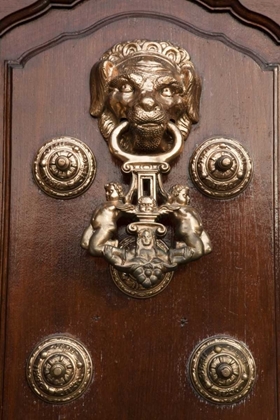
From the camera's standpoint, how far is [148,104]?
887 millimetres

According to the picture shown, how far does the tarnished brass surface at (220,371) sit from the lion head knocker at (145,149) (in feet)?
0.39

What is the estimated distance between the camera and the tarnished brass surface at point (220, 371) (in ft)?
2.98

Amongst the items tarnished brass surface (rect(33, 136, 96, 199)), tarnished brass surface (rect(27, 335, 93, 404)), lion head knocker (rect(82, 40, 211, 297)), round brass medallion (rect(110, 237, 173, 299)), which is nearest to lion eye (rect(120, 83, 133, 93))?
lion head knocker (rect(82, 40, 211, 297))

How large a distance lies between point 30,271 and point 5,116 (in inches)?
9.1

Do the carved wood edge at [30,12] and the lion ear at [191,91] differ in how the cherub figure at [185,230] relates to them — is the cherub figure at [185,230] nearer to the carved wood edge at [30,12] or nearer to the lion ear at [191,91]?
the lion ear at [191,91]

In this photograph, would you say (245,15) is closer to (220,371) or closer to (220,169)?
(220,169)

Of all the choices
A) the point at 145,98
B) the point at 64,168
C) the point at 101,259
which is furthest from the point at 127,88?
the point at 101,259

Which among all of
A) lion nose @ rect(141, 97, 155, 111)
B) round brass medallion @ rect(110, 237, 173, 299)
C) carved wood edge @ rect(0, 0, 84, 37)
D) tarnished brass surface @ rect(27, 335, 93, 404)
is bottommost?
tarnished brass surface @ rect(27, 335, 93, 404)

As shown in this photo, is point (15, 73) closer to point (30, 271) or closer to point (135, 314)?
point (30, 271)

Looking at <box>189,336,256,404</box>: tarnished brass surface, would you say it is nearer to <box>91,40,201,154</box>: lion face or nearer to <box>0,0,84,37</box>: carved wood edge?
<box>91,40,201,154</box>: lion face

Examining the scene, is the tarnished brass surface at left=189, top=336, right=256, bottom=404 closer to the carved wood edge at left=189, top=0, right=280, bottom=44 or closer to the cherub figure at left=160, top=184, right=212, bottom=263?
the cherub figure at left=160, top=184, right=212, bottom=263

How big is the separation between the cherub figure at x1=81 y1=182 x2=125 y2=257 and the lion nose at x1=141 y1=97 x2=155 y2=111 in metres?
0.13

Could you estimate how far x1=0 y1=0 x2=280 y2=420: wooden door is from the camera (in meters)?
0.92

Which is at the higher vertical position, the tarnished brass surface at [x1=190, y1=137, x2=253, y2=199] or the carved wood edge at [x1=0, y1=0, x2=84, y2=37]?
the carved wood edge at [x1=0, y1=0, x2=84, y2=37]
